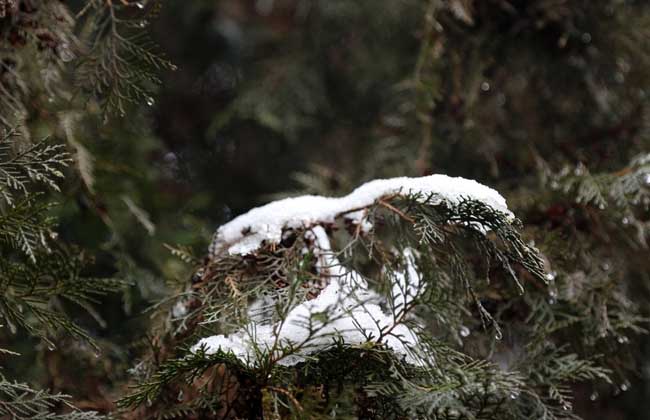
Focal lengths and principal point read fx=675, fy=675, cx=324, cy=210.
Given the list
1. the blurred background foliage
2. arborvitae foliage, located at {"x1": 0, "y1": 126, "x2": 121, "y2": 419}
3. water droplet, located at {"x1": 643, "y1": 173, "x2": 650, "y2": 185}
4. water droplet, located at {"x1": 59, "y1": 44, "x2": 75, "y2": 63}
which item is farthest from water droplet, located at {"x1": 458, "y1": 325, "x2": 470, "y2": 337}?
water droplet, located at {"x1": 59, "y1": 44, "x2": 75, "y2": 63}

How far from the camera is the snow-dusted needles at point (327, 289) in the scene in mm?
1206

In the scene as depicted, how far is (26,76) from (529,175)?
1.60 metres

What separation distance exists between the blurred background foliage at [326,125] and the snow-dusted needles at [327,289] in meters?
0.24

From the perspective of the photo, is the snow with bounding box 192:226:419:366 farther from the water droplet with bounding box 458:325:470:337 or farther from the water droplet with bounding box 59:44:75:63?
the water droplet with bounding box 59:44:75:63

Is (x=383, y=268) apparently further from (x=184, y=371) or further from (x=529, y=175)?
(x=529, y=175)

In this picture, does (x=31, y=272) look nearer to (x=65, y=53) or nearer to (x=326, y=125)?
(x=65, y=53)

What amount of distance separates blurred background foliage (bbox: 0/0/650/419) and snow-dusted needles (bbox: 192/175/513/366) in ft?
0.80

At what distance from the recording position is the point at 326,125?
133 inches

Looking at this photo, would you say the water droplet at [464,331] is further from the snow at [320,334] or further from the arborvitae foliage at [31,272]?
the arborvitae foliage at [31,272]

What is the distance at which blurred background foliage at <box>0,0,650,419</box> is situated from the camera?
1.64 m

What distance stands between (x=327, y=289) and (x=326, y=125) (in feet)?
7.00

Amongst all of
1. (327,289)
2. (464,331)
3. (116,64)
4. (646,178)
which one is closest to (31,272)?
(116,64)

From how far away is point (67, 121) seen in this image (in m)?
1.80

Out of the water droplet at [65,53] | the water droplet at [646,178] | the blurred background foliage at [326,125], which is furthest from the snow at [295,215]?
the water droplet at [646,178]
